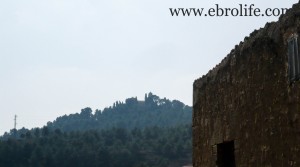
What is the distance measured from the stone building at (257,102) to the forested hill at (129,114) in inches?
4558

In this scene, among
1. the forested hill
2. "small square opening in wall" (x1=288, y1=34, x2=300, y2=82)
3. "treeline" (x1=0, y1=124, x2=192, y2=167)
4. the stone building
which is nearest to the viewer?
"small square opening in wall" (x1=288, y1=34, x2=300, y2=82)

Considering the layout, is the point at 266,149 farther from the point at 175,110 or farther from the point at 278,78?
the point at 175,110

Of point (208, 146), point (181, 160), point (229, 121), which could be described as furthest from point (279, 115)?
point (181, 160)

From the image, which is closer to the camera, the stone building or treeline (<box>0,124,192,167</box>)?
the stone building

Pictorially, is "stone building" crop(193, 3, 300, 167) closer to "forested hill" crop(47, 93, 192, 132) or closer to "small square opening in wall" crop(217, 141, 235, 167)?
"small square opening in wall" crop(217, 141, 235, 167)

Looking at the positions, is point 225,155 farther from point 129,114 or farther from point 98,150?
point 129,114

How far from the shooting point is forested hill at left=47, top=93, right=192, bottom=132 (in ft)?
413

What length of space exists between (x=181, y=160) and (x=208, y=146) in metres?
58.4

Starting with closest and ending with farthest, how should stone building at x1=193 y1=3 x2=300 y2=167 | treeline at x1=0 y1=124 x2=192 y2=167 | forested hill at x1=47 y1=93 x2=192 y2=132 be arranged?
stone building at x1=193 y1=3 x2=300 y2=167
treeline at x1=0 y1=124 x2=192 y2=167
forested hill at x1=47 y1=93 x2=192 y2=132

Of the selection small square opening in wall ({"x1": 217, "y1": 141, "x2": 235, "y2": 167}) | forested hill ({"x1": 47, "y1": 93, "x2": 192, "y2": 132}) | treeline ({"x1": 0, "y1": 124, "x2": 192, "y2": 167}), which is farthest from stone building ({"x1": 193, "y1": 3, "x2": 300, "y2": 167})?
forested hill ({"x1": 47, "y1": 93, "x2": 192, "y2": 132})

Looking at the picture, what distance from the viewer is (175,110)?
429 feet

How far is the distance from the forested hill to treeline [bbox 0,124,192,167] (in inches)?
2168

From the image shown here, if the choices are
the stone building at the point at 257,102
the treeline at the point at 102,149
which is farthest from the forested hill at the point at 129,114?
the stone building at the point at 257,102

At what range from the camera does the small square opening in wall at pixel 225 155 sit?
5.93 metres
